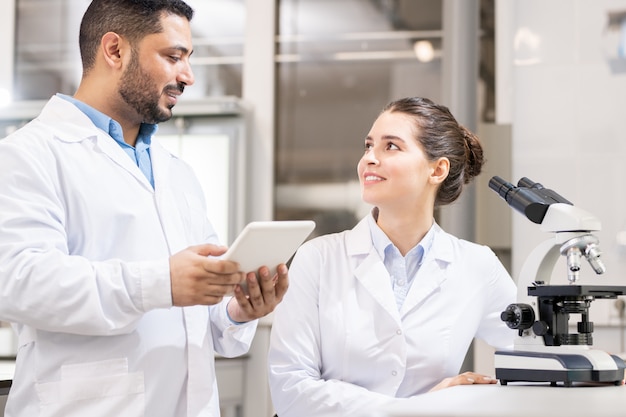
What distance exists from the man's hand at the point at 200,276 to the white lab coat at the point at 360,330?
43 cm

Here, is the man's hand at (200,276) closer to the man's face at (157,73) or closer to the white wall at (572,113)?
the man's face at (157,73)

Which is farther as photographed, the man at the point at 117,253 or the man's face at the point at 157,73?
the man's face at the point at 157,73

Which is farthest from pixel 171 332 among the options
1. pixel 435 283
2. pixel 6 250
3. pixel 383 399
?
pixel 435 283

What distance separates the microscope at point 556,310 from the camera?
5.32 ft

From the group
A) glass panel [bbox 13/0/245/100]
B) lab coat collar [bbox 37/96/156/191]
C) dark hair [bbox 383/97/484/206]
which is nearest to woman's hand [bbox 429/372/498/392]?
dark hair [bbox 383/97/484/206]

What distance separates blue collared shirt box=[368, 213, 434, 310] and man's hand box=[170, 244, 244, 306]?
60cm

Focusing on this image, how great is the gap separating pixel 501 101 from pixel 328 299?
196 centimetres

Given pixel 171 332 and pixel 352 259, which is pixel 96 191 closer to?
pixel 171 332

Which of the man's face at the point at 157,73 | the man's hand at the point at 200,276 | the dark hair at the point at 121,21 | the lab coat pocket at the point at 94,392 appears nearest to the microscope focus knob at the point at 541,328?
the man's hand at the point at 200,276

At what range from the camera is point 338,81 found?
405cm

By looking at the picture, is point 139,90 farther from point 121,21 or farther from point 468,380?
point 468,380

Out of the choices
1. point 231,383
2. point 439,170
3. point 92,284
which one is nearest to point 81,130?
point 92,284

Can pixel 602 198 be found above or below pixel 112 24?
below

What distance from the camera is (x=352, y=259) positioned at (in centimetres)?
203
